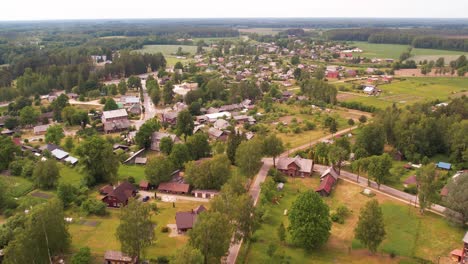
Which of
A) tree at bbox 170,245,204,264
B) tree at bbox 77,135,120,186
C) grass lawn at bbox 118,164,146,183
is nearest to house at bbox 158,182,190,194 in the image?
grass lawn at bbox 118,164,146,183

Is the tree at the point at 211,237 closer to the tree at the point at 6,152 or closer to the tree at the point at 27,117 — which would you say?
A: the tree at the point at 6,152

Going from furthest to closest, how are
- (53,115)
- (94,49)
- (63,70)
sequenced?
(94,49)
(63,70)
(53,115)

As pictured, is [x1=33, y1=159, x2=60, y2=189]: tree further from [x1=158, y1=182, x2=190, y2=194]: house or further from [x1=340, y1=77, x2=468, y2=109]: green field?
[x1=340, y1=77, x2=468, y2=109]: green field

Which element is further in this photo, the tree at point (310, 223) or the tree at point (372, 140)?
the tree at point (372, 140)

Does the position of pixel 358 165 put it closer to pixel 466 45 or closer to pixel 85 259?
pixel 85 259

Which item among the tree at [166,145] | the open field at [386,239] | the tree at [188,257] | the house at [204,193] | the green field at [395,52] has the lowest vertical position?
the open field at [386,239]

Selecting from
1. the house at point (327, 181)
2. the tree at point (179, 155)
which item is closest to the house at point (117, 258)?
the tree at point (179, 155)

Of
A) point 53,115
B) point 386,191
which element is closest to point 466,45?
point 386,191

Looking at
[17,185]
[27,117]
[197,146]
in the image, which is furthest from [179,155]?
[27,117]
